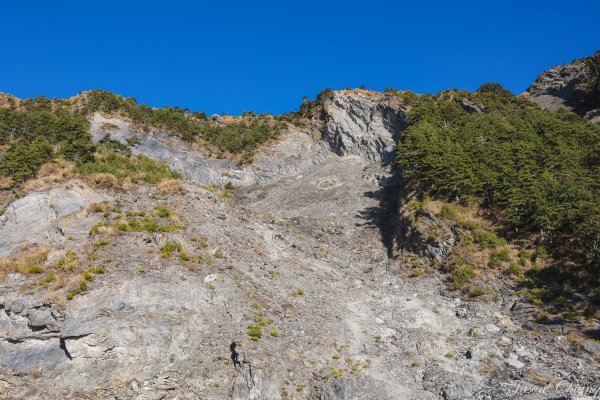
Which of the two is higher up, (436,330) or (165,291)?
(165,291)

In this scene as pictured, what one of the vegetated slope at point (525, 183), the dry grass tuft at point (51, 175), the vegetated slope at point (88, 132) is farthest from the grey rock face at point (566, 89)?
the dry grass tuft at point (51, 175)

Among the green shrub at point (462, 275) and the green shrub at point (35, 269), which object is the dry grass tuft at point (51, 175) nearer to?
the green shrub at point (35, 269)

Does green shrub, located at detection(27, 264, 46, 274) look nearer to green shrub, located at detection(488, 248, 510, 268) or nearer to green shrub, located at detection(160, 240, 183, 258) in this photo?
green shrub, located at detection(160, 240, 183, 258)

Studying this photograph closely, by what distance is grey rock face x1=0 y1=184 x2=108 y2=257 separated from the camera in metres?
24.1

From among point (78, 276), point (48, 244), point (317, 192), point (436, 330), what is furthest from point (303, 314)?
point (317, 192)

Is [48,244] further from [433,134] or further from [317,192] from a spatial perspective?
[433,134]

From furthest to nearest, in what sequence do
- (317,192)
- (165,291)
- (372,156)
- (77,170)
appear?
1. (372,156)
2. (317,192)
3. (77,170)
4. (165,291)

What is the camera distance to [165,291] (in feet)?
66.5

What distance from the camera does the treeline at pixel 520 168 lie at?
26.3m

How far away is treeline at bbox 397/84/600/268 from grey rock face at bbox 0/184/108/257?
1106 inches

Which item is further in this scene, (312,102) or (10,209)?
(312,102)

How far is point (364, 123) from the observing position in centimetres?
6069

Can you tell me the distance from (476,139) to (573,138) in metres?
9.66

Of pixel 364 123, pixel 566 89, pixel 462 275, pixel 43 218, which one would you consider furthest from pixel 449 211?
pixel 566 89
